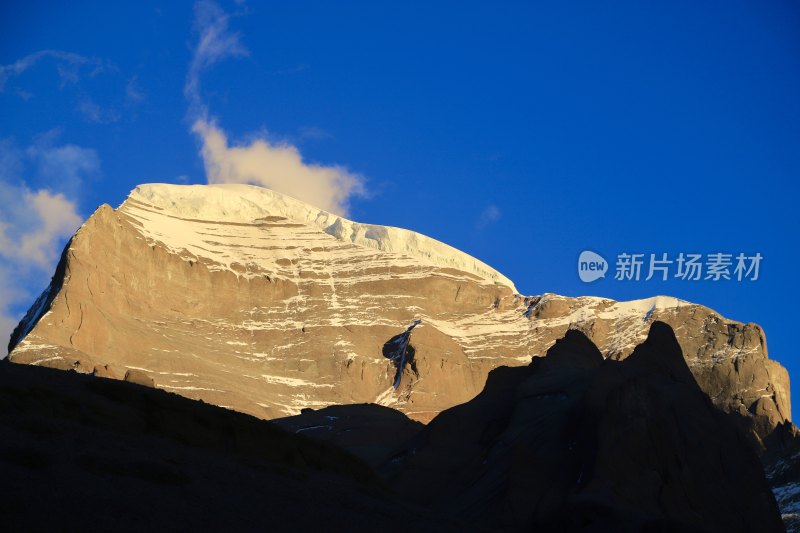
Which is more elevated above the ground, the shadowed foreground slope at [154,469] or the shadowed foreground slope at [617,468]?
the shadowed foreground slope at [617,468]

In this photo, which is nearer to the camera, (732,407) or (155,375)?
(732,407)

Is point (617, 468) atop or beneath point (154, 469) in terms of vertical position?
atop

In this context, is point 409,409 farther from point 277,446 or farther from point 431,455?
point 277,446

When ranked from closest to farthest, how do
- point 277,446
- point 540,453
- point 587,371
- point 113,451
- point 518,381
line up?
1. point 113,451
2. point 277,446
3. point 540,453
4. point 587,371
5. point 518,381

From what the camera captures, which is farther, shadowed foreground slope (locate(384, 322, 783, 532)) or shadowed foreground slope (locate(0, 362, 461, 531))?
shadowed foreground slope (locate(384, 322, 783, 532))

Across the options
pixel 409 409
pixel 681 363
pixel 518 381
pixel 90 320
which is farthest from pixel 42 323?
pixel 681 363

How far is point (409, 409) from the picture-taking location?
17275 cm

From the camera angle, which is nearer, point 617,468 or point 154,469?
point 154,469

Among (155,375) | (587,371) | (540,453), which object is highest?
(155,375)

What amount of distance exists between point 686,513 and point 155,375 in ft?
399

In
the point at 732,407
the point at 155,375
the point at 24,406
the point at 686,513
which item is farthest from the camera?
the point at 155,375

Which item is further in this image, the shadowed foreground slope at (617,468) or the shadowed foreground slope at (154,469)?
the shadowed foreground slope at (617,468)

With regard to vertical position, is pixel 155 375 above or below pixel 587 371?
above

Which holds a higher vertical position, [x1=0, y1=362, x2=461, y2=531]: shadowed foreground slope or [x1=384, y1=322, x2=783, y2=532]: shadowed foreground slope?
[x1=384, y1=322, x2=783, y2=532]: shadowed foreground slope
